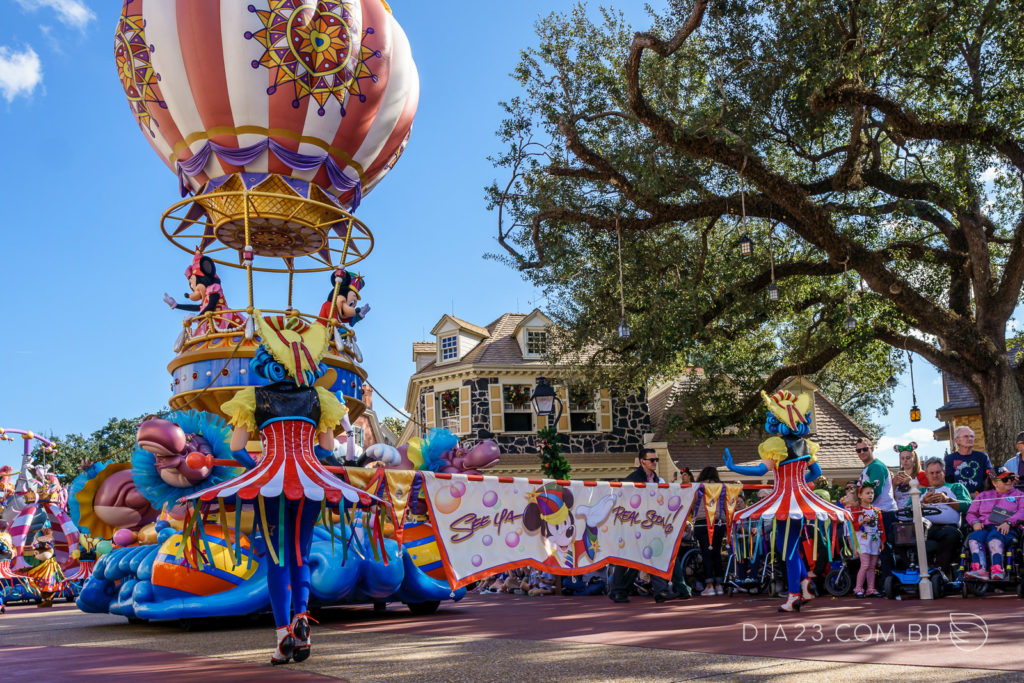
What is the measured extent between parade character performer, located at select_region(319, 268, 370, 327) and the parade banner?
14.5ft

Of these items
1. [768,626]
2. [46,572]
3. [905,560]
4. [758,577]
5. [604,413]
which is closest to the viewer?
[768,626]

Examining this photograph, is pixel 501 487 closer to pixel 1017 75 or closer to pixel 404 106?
pixel 404 106

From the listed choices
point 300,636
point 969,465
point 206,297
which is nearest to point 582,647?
point 300,636

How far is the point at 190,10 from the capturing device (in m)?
12.1

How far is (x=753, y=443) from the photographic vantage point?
1207 inches

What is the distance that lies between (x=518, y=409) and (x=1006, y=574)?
22.5 meters

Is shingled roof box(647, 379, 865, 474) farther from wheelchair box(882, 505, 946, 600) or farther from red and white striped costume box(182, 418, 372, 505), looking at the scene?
red and white striped costume box(182, 418, 372, 505)

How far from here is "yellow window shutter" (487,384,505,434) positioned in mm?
30297

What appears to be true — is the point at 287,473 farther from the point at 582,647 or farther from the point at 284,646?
the point at 582,647

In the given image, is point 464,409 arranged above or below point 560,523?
above

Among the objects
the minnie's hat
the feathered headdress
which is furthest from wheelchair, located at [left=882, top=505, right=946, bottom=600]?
the minnie's hat

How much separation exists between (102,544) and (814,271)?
13779 mm

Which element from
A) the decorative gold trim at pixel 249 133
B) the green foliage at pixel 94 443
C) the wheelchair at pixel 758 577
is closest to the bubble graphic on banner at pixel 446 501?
the wheelchair at pixel 758 577

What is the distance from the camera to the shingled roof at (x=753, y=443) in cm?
2979
